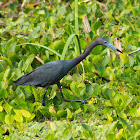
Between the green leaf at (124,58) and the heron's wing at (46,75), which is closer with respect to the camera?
the heron's wing at (46,75)

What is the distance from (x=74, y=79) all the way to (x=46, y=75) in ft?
2.22

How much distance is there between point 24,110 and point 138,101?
4.39 ft

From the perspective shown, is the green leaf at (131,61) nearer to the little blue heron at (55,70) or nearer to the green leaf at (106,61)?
the green leaf at (106,61)

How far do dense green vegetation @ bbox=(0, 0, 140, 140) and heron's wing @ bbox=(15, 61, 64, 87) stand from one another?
15 centimetres

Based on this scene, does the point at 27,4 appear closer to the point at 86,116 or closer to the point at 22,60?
the point at 22,60

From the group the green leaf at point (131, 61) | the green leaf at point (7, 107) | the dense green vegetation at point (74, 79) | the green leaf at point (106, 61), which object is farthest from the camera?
the green leaf at point (106, 61)

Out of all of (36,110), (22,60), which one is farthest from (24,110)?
(22,60)

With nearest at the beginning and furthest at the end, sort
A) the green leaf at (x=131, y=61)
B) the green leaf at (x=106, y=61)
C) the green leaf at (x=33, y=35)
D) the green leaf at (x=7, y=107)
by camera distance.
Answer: the green leaf at (x=7, y=107)
the green leaf at (x=131, y=61)
the green leaf at (x=106, y=61)
the green leaf at (x=33, y=35)

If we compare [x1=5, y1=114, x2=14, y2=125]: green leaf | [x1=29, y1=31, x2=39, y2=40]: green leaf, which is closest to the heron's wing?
[x1=5, y1=114, x2=14, y2=125]: green leaf

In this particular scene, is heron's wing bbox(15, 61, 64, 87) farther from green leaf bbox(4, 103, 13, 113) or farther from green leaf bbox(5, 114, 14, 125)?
green leaf bbox(5, 114, 14, 125)

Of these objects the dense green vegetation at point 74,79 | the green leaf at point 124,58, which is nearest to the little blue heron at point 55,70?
the dense green vegetation at point 74,79

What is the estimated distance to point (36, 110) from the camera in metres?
3.65

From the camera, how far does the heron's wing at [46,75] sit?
3557mm

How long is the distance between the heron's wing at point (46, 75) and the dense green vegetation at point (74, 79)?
0.48 feet
